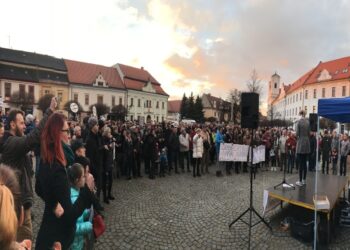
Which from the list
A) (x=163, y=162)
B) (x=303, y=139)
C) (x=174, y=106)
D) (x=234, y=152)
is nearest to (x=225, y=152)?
(x=234, y=152)

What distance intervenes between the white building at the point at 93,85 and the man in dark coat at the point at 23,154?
53.6m

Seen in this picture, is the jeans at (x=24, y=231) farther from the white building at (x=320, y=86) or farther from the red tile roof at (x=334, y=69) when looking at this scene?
the red tile roof at (x=334, y=69)

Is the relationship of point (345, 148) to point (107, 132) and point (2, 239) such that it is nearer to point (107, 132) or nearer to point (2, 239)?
point (107, 132)

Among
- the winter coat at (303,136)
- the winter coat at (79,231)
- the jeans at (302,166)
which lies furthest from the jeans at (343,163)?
the winter coat at (79,231)

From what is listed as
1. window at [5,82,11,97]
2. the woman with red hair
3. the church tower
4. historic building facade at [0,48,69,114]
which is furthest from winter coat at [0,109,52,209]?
the church tower

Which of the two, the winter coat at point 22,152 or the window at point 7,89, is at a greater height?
the window at point 7,89

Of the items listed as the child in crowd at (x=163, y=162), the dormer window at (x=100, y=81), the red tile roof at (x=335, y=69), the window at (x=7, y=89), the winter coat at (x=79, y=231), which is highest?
the red tile roof at (x=335, y=69)

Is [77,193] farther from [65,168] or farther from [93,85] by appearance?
[93,85]

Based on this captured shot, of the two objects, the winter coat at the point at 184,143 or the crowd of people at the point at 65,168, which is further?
the winter coat at the point at 184,143

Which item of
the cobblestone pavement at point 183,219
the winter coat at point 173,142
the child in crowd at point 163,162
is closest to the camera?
the cobblestone pavement at point 183,219

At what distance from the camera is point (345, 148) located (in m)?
13.7

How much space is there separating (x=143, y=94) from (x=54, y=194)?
6516 cm

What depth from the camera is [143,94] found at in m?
66.9

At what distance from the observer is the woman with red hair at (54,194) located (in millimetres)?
2664
